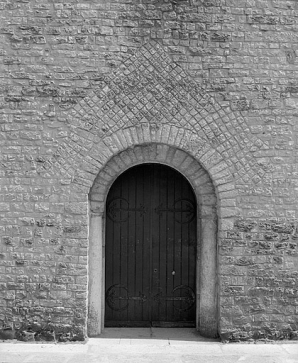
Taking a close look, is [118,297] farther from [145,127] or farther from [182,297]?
[145,127]

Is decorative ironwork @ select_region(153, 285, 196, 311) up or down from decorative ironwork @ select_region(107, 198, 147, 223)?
down

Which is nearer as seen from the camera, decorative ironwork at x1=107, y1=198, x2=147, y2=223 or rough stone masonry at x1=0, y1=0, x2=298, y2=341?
rough stone masonry at x1=0, y1=0, x2=298, y2=341

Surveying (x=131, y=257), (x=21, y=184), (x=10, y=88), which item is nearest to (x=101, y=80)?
(x=10, y=88)

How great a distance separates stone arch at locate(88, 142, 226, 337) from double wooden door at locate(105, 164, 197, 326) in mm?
335

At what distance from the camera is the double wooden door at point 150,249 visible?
23.5 ft

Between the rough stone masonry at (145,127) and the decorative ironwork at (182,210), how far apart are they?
657 mm

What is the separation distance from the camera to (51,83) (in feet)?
21.7

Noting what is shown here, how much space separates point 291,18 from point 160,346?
451cm

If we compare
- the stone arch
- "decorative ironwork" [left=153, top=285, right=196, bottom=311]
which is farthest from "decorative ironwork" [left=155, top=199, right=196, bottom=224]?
"decorative ironwork" [left=153, top=285, right=196, bottom=311]

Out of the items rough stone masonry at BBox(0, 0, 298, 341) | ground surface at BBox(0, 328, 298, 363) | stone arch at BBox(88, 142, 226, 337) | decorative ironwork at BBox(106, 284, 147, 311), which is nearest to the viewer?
ground surface at BBox(0, 328, 298, 363)

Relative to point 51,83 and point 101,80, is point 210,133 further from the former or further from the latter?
point 51,83

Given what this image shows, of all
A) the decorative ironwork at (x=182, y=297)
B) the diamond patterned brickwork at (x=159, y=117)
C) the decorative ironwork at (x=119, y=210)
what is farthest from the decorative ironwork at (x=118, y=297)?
the diamond patterned brickwork at (x=159, y=117)

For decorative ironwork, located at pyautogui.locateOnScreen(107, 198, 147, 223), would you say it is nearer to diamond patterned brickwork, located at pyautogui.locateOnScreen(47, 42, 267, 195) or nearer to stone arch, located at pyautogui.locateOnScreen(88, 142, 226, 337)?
stone arch, located at pyautogui.locateOnScreen(88, 142, 226, 337)

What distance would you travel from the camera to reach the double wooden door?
717cm
